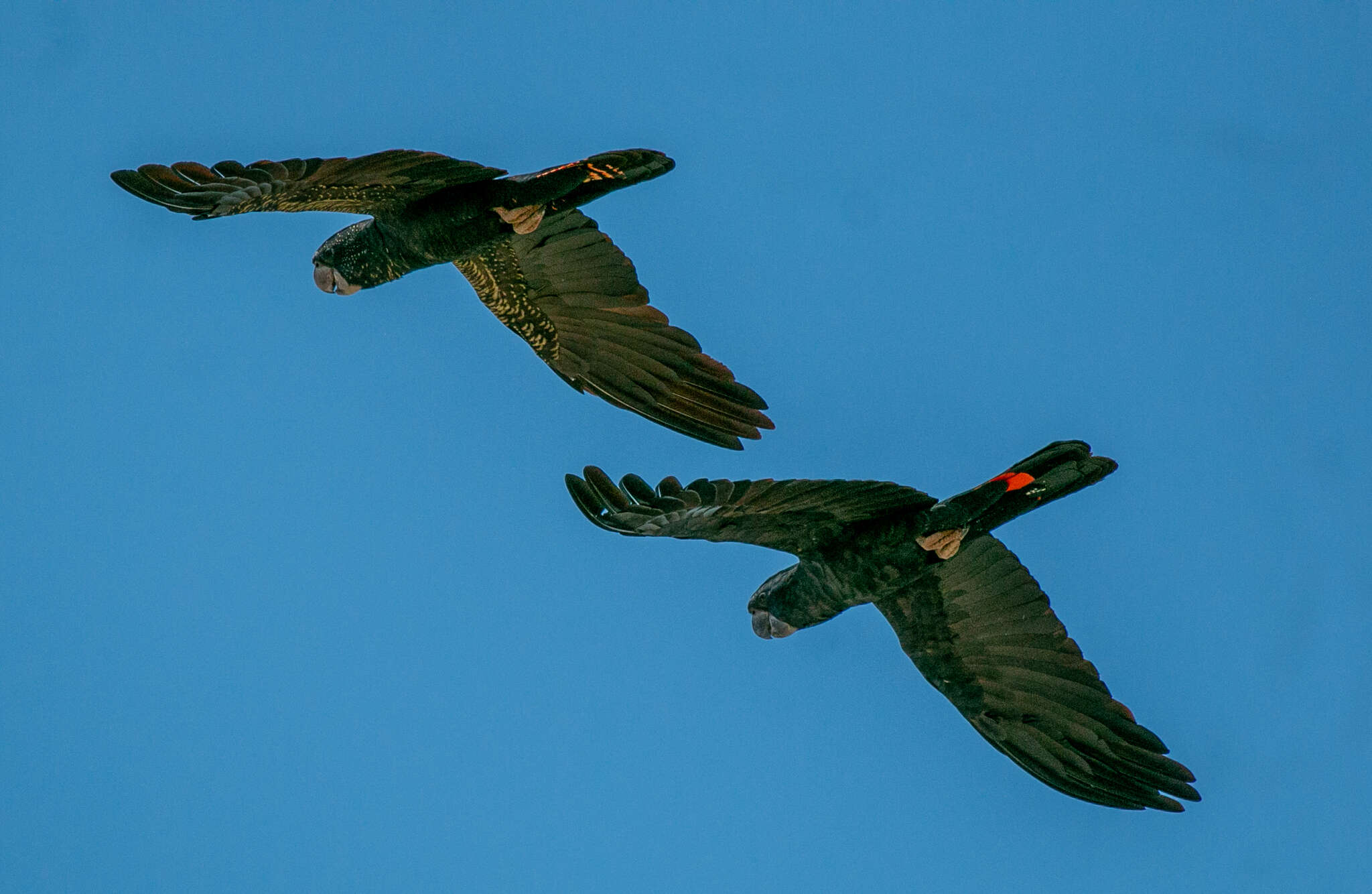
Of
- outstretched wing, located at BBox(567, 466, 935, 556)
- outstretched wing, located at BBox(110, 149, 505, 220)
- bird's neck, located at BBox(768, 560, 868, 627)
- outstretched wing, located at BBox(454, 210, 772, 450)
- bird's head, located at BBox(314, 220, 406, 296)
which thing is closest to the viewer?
outstretched wing, located at BBox(567, 466, 935, 556)

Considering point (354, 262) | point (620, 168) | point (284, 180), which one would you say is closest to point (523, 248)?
point (354, 262)

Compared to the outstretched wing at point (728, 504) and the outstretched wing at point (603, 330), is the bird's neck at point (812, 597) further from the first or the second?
the outstretched wing at point (603, 330)

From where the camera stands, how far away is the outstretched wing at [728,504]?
30.2 ft

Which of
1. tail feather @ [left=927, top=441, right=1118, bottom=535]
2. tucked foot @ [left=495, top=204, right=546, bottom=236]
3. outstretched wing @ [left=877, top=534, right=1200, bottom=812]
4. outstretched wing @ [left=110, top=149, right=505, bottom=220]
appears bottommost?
outstretched wing @ [left=877, top=534, right=1200, bottom=812]

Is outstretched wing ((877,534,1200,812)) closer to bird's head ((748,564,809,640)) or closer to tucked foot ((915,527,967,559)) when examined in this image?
tucked foot ((915,527,967,559))

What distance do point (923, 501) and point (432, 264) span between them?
12.6 feet

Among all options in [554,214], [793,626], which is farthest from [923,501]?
[554,214]

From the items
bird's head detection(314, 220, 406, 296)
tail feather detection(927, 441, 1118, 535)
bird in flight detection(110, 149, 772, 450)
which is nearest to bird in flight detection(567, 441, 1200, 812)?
tail feather detection(927, 441, 1118, 535)

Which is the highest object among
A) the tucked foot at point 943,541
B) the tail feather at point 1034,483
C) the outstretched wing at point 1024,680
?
the tail feather at point 1034,483

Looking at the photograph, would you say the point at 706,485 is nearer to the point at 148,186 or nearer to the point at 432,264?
the point at 432,264

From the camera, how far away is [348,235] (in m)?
11.6

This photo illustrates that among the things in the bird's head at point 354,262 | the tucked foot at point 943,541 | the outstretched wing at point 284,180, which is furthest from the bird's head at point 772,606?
the bird's head at point 354,262

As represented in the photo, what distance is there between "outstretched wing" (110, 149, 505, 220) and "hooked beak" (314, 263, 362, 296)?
3.11ft

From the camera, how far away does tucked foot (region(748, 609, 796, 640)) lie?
35.7 ft
